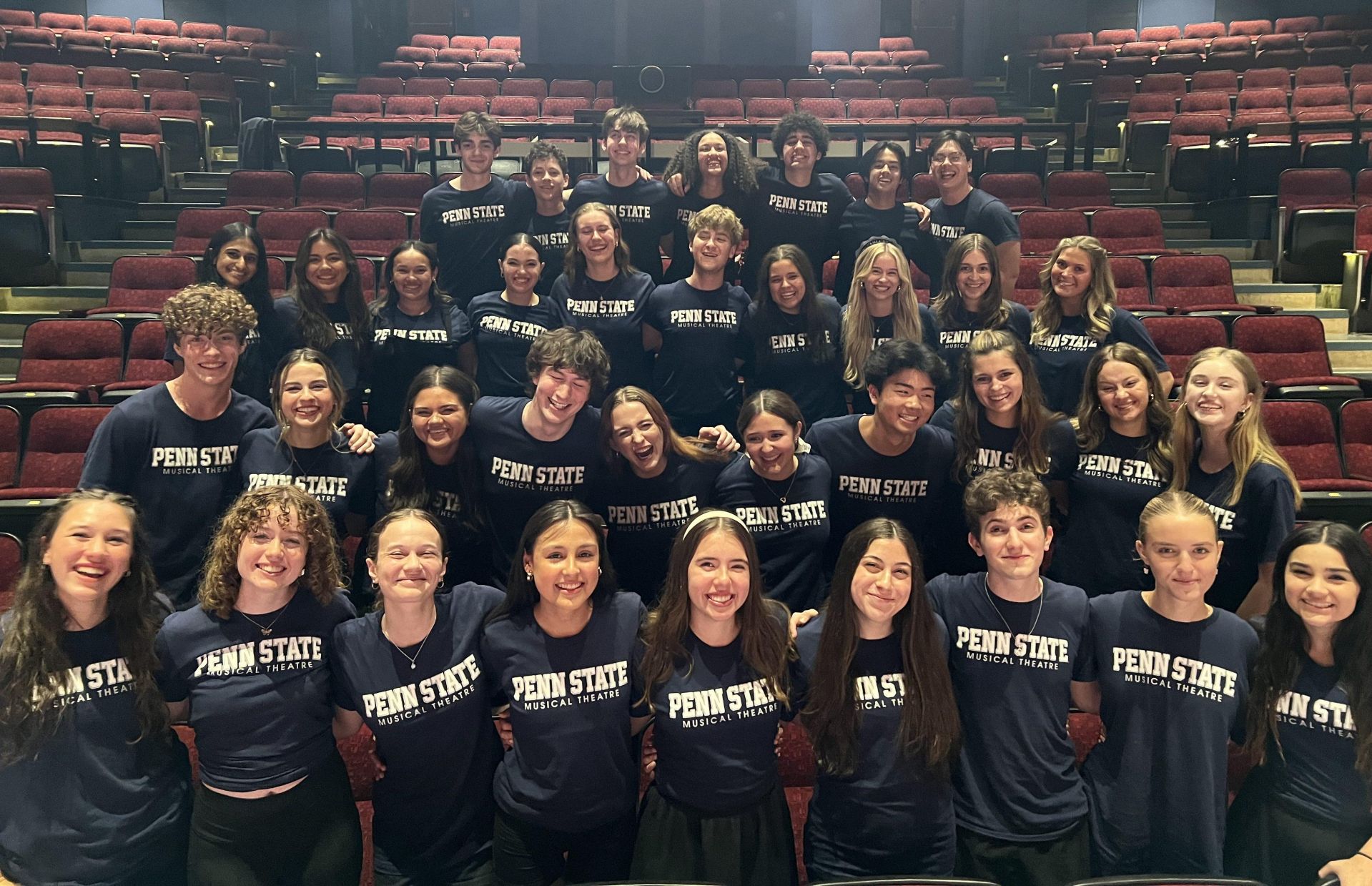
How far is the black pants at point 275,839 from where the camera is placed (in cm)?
214

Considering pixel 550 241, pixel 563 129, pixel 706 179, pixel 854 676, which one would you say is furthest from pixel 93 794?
pixel 563 129

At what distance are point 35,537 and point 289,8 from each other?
40.2ft

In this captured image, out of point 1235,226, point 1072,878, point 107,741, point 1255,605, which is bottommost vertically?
point 1072,878

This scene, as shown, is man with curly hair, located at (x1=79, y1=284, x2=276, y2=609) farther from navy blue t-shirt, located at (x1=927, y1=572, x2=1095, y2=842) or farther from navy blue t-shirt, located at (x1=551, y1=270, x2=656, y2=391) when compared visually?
navy blue t-shirt, located at (x1=927, y1=572, x2=1095, y2=842)

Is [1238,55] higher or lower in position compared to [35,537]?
higher

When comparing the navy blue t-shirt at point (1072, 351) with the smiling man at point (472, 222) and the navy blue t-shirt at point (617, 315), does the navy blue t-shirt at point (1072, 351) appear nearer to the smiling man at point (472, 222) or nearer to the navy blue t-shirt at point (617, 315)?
the navy blue t-shirt at point (617, 315)

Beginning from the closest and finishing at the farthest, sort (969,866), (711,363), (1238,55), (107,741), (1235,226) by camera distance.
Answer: (107,741), (969,866), (711,363), (1235,226), (1238,55)

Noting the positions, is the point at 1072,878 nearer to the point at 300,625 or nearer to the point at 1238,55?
the point at 300,625

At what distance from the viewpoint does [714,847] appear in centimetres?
221

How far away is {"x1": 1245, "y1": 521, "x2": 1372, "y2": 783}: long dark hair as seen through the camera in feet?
7.14

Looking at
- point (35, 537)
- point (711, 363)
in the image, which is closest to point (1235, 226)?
point (711, 363)

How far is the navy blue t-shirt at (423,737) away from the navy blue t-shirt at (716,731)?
0.43 m

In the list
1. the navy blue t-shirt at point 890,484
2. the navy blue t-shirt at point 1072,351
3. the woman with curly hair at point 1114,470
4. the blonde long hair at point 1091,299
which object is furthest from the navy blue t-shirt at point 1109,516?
the blonde long hair at point 1091,299

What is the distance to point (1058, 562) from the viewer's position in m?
2.87
